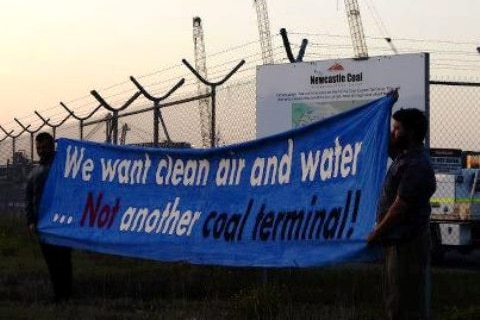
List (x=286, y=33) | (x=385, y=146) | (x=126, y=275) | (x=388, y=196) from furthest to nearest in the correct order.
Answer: (x=286, y=33)
(x=126, y=275)
(x=385, y=146)
(x=388, y=196)

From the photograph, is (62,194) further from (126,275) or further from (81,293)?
(126,275)

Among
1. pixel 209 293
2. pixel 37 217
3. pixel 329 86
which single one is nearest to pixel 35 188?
pixel 37 217

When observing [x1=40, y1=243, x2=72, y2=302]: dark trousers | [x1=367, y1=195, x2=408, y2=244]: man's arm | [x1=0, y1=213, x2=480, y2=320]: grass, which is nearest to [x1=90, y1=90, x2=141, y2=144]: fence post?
[x1=0, y1=213, x2=480, y2=320]: grass

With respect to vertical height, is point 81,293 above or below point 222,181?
below

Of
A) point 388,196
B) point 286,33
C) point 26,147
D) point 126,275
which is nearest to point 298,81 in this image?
point 286,33

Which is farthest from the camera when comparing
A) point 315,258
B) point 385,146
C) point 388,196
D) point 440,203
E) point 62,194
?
point 440,203

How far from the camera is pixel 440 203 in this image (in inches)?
601

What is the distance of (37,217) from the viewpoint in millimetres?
10242

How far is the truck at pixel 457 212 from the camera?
15117mm

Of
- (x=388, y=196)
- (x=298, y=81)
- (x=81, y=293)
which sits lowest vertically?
(x=81, y=293)

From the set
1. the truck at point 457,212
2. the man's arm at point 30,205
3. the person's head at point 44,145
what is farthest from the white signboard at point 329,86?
the truck at point 457,212

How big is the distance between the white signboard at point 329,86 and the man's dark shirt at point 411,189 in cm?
466

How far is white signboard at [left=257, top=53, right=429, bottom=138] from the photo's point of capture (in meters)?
10.7

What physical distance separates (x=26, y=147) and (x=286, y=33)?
36.0ft
